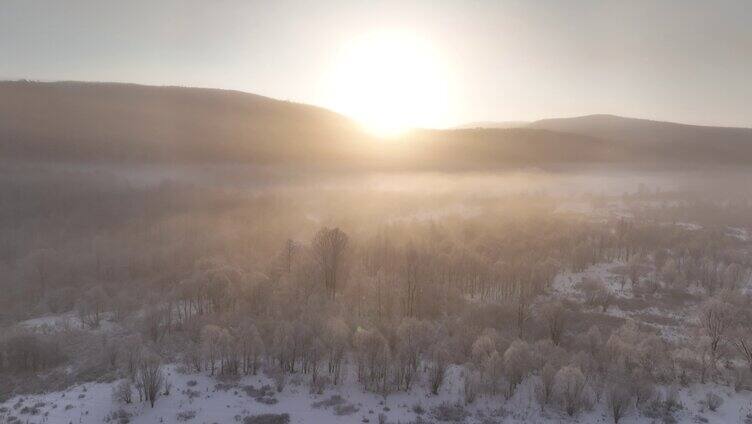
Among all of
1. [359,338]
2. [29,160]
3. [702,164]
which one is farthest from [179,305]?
[702,164]

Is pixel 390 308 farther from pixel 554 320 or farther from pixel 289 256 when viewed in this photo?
pixel 289 256

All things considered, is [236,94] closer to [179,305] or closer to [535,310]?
[179,305]

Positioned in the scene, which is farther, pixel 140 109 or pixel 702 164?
pixel 702 164

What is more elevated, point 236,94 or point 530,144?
point 236,94

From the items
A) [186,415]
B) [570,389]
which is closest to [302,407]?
[186,415]

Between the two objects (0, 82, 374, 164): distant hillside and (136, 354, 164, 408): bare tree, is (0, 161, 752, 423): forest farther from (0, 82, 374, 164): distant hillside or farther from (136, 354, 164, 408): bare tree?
(0, 82, 374, 164): distant hillside
